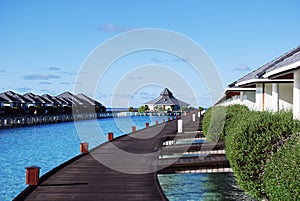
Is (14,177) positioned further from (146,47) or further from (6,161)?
(146,47)

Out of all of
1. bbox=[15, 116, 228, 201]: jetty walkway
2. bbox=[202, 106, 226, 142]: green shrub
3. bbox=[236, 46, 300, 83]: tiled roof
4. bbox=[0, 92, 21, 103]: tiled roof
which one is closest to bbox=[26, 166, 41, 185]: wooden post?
bbox=[15, 116, 228, 201]: jetty walkway

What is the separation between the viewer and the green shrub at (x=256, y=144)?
6963 millimetres

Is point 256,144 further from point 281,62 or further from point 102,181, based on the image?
point 102,181

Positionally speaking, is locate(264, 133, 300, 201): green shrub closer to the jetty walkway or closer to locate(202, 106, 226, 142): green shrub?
the jetty walkway

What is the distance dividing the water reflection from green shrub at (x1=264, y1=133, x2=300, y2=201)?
4.66 meters

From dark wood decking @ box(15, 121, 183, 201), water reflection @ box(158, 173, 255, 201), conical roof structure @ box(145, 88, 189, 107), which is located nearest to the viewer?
dark wood decking @ box(15, 121, 183, 201)

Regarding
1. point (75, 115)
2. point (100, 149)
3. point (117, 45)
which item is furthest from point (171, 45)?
point (75, 115)

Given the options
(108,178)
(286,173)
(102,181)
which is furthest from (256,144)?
(108,178)

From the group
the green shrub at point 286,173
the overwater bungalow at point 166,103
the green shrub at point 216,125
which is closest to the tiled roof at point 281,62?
the green shrub at point 286,173

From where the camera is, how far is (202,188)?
12.0 m

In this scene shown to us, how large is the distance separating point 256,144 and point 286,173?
6.00ft

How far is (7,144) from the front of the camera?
90.3 feet

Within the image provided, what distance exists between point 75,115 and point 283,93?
2258 inches

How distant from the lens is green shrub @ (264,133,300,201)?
5168mm
